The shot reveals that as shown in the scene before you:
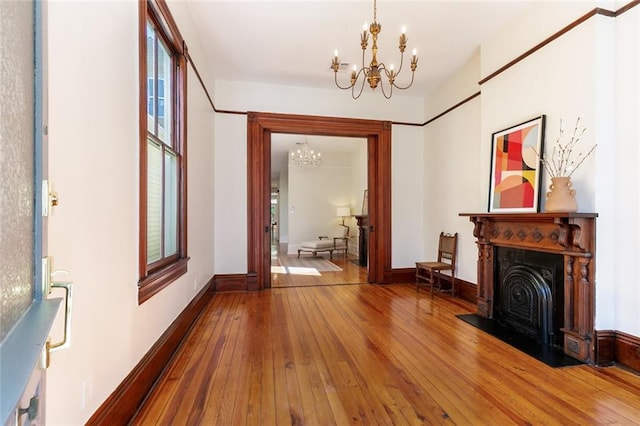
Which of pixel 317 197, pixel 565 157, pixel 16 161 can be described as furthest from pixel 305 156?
pixel 16 161

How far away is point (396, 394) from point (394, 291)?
2.76 meters

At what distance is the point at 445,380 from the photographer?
2164 mm

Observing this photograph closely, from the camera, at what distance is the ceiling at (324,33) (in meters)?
3.08

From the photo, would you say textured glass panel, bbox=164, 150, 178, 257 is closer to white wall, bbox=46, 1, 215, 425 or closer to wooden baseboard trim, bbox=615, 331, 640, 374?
white wall, bbox=46, 1, 215, 425

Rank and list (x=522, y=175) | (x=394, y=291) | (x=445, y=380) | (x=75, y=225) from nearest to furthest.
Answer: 1. (x=75, y=225)
2. (x=445, y=380)
3. (x=522, y=175)
4. (x=394, y=291)

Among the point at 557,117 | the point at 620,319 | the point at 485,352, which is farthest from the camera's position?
the point at 557,117

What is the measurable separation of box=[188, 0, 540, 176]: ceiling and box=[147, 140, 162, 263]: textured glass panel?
1.71m

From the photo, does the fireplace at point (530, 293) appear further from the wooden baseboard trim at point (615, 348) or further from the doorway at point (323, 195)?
the doorway at point (323, 195)

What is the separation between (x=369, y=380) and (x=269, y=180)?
11.2 ft

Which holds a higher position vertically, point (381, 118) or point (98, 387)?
point (381, 118)

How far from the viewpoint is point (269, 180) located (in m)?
4.91

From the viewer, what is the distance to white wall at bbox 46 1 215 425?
3.94 feet

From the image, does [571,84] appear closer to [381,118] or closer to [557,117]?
[557,117]

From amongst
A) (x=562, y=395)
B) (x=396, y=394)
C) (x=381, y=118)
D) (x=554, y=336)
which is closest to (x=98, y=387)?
(x=396, y=394)
